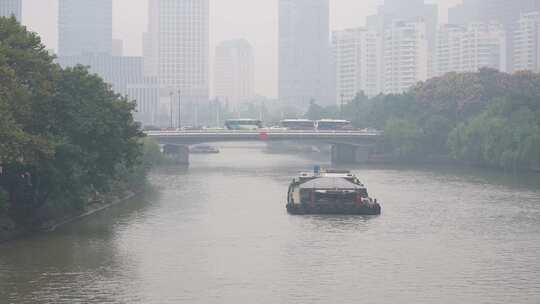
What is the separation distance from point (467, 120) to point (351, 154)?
766 inches

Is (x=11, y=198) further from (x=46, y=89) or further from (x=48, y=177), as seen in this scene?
(x=46, y=89)

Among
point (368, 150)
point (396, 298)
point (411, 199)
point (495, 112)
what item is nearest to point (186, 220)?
point (411, 199)

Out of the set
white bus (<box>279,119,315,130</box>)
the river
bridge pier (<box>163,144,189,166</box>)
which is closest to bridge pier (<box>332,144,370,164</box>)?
white bus (<box>279,119,315,130</box>)

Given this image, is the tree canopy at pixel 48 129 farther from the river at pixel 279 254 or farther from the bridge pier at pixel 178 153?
the bridge pier at pixel 178 153

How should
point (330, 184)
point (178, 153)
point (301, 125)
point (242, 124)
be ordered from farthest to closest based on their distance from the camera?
1. point (242, 124)
2. point (301, 125)
3. point (178, 153)
4. point (330, 184)

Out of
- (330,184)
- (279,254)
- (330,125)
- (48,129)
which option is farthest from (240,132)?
(279,254)

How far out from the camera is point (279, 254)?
53.9m

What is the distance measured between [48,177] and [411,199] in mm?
36898

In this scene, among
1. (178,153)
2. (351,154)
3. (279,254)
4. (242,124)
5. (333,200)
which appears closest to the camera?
(279,254)

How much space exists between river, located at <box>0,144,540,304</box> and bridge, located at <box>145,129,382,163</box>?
192 feet

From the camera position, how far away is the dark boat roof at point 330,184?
7550cm

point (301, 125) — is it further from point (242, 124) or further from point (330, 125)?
point (242, 124)

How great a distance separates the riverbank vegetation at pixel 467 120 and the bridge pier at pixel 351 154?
112 inches

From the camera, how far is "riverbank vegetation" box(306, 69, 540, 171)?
12188 centimetres
